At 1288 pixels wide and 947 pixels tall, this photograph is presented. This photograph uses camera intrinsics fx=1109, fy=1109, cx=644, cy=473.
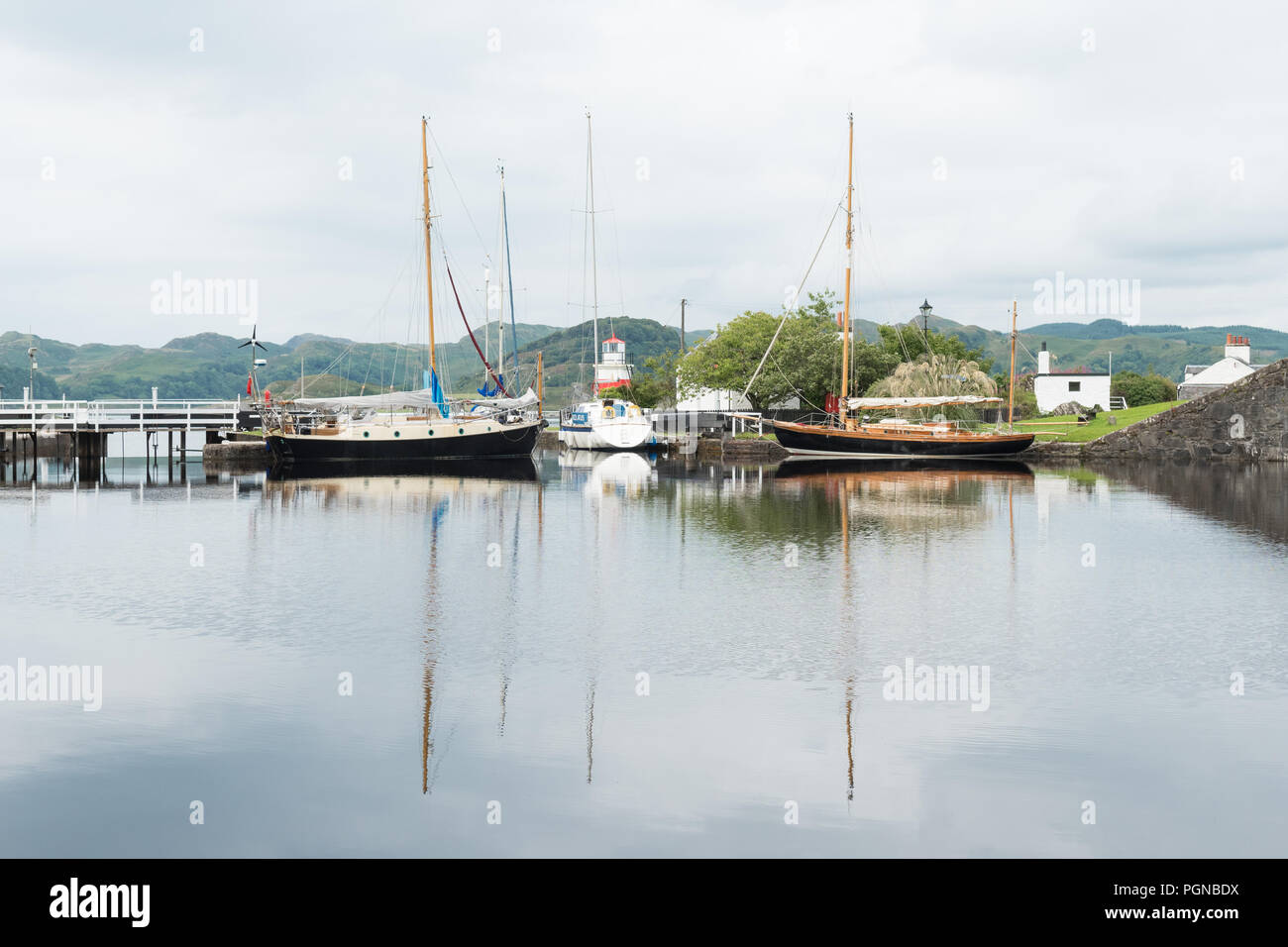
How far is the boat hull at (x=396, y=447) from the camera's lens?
56.5 meters

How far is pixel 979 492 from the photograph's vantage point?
128 feet

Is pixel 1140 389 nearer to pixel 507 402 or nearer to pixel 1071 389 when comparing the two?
pixel 1071 389

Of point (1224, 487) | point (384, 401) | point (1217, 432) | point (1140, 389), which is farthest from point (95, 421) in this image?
point (1140, 389)

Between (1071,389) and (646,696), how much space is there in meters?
92.4

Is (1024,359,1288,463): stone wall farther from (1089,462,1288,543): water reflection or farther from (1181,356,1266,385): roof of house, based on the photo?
(1181,356,1266,385): roof of house

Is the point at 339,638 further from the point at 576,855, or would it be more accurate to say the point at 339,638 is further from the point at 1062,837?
the point at 1062,837

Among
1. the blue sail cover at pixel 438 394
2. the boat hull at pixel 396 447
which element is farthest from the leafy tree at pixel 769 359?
the blue sail cover at pixel 438 394

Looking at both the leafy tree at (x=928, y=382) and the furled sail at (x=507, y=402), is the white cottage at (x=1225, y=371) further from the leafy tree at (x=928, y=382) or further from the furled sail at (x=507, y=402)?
the furled sail at (x=507, y=402)

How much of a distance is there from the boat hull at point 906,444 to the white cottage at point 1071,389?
1519 inches

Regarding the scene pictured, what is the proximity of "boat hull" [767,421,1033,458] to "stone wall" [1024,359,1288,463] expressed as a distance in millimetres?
2575

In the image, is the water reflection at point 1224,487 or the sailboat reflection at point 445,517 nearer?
the sailboat reflection at point 445,517

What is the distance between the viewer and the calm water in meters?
8.36

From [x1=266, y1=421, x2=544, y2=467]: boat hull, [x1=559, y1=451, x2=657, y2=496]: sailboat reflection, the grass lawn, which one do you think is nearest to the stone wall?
the grass lawn
